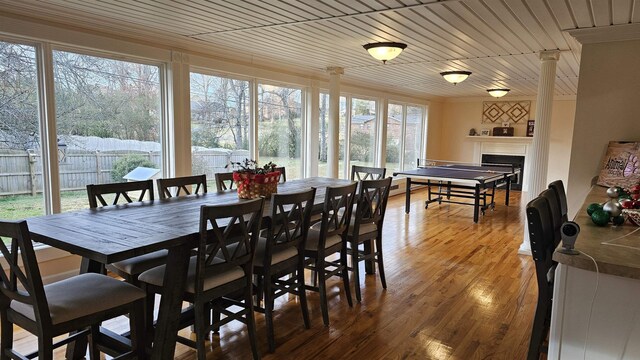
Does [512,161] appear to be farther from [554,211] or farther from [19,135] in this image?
[19,135]

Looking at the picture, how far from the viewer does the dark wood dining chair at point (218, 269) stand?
6.84ft

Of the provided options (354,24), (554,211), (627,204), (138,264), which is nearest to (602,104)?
(554,211)

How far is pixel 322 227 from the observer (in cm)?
289

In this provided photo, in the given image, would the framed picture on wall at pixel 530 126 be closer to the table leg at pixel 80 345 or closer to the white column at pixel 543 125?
the white column at pixel 543 125

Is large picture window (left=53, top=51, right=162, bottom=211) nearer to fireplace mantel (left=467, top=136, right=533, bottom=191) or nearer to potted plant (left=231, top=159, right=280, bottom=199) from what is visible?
potted plant (left=231, top=159, right=280, bottom=199)

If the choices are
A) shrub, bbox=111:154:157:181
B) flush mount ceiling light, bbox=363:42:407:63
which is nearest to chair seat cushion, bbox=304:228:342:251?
flush mount ceiling light, bbox=363:42:407:63

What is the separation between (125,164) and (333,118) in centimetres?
294

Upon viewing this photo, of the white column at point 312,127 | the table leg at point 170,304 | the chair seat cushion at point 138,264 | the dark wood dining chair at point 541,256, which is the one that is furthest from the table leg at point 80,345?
the white column at point 312,127

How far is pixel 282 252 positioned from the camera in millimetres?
2715

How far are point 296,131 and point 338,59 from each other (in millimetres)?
1504

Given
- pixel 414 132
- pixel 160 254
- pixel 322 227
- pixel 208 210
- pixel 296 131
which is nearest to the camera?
pixel 208 210

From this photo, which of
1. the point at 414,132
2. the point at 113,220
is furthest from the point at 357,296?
the point at 414,132

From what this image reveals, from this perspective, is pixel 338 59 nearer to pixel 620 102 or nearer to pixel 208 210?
pixel 620 102

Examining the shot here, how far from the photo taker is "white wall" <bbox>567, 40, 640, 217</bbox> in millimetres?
3650
